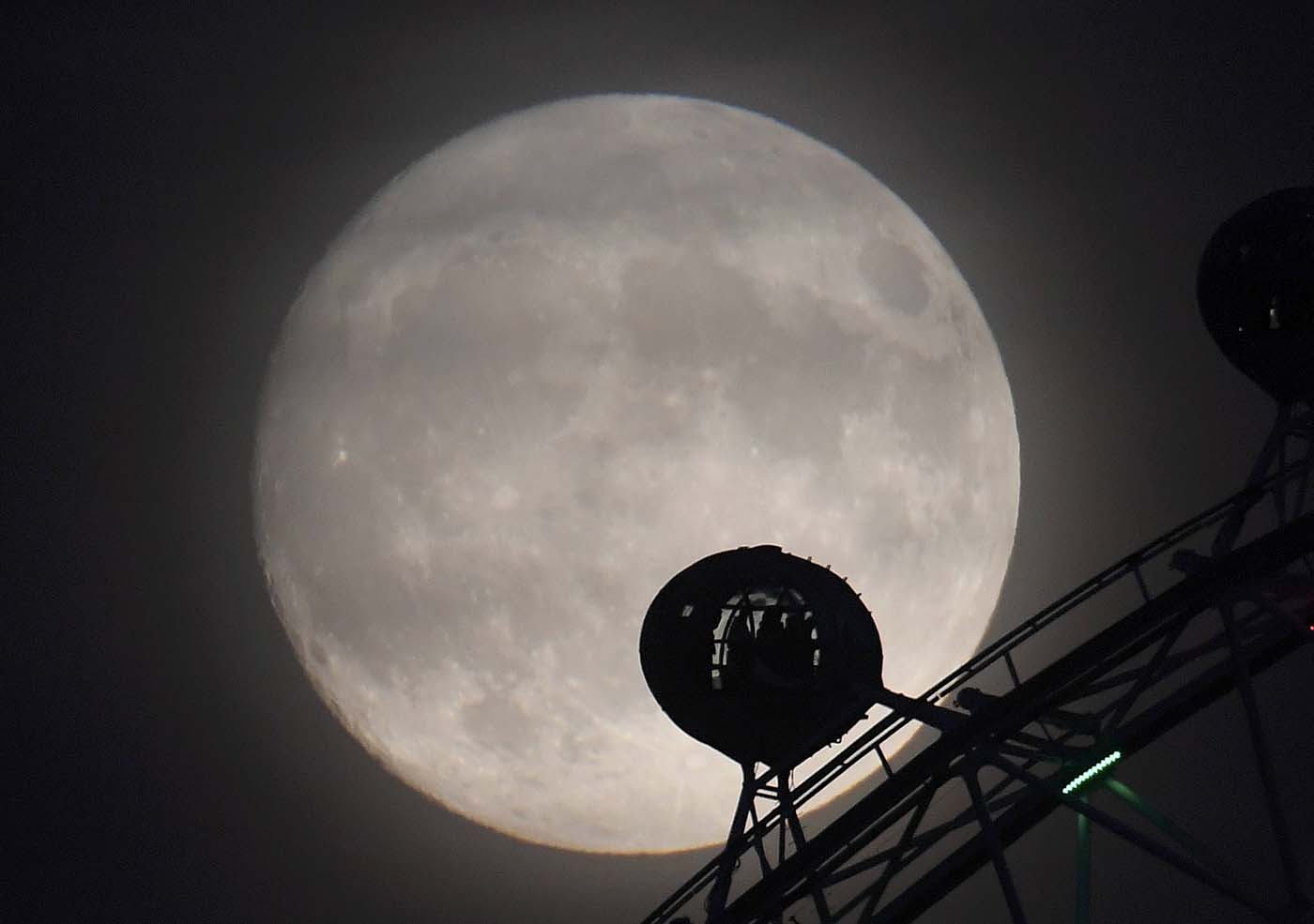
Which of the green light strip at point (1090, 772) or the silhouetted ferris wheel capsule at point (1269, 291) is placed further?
the silhouetted ferris wheel capsule at point (1269, 291)

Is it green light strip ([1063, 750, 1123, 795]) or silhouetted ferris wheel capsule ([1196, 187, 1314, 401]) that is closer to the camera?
green light strip ([1063, 750, 1123, 795])

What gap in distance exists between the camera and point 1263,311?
19.7 meters

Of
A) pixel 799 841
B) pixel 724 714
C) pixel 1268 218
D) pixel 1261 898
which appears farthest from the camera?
pixel 1268 218

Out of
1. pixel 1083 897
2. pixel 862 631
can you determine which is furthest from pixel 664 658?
pixel 1083 897

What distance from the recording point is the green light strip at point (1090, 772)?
15.8 meters

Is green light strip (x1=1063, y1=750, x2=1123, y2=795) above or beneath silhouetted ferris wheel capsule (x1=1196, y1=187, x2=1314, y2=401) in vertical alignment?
beneath

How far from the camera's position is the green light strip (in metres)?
15.8

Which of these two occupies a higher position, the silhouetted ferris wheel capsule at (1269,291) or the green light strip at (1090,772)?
the silhouetted ferris wheel capsule at (1269,291)

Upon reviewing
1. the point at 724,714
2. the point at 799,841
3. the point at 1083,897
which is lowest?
the point at 1083,897

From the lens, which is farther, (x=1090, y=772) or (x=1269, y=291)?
(x=1269, y=291)

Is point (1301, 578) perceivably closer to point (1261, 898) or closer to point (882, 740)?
point (1261, 898)

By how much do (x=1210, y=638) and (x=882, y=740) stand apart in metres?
4.50

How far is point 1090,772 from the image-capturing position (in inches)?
624

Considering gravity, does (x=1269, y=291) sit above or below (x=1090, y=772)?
above
